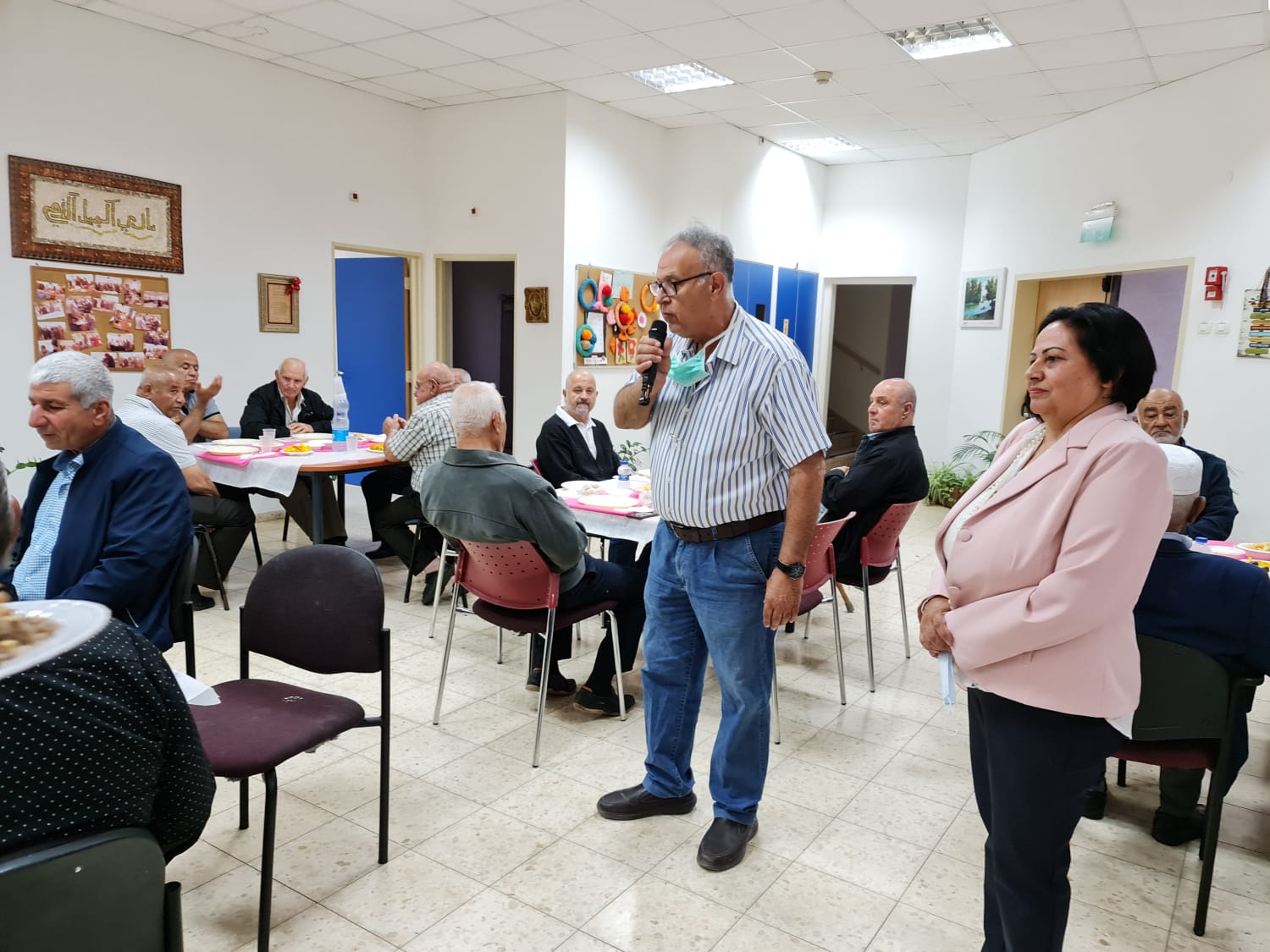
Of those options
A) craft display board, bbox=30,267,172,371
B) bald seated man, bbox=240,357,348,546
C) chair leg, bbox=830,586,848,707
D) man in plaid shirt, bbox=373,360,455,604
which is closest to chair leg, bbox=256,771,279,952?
chair leg, bbox=830,586,848,707

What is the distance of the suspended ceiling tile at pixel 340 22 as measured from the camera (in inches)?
201

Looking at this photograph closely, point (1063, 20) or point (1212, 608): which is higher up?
point (1063, 20)

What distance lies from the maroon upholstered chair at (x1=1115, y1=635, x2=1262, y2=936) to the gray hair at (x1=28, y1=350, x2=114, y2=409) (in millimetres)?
2806

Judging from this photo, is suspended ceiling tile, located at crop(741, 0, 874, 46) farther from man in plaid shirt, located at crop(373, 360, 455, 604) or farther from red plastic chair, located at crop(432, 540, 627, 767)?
red plastic chair, located at crop(432, 540, 627, 767)

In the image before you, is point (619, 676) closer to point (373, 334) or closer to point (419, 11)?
point (419, 11)

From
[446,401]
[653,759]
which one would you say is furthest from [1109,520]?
[446,401]

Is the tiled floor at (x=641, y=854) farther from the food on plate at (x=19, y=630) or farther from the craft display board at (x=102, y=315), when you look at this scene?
the craft display board at (x=102, y=315)

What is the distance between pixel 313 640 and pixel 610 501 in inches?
65.4

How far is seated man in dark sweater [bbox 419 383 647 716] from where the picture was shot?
2.89 metres

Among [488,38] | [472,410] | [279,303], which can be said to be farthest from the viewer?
[279,303]

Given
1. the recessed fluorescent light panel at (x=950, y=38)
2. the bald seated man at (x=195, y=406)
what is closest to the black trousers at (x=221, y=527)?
the bald seated man at (x=195, y=406)

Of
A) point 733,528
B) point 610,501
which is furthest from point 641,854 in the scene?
point 610,501

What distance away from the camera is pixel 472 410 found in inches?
118

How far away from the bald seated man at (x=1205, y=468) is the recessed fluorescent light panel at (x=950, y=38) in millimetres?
2741
